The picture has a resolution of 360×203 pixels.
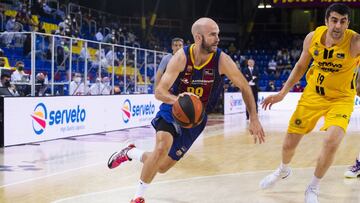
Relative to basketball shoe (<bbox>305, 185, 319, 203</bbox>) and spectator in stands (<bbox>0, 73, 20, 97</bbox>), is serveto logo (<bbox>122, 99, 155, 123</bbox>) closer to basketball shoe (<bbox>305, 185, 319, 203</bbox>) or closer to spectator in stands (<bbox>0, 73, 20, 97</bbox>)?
spectator in stands (<bbox>0, 73, 20, 97</bbox>)

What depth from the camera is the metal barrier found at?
12727 millimetres

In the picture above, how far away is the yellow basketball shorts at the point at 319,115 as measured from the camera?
223 inches

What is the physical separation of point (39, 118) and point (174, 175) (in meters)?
4.47

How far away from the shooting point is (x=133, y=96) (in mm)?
14844

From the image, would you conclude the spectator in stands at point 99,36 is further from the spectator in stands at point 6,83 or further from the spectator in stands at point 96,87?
the spectator in stands at point 6,83

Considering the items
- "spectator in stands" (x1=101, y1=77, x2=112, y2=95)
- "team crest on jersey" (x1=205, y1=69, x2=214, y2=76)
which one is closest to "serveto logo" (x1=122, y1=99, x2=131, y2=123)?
"spectator in stands" (x1=101, y1=77, x2=112, y2=95)

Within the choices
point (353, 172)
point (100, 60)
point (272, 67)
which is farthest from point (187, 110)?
point (272, 67)

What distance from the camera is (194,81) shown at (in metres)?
5.20

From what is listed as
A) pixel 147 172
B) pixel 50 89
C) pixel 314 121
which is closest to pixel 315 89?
pixel 314 121

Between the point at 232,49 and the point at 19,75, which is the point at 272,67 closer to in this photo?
the point at 232,49

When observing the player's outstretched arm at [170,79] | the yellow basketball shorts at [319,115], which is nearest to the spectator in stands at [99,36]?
the yellow basketball shorts at [319,115]

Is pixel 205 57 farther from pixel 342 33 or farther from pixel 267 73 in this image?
pixel 267 73

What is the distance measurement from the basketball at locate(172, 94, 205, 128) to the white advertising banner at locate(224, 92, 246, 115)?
17.7m

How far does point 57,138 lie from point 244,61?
65.4 ft
